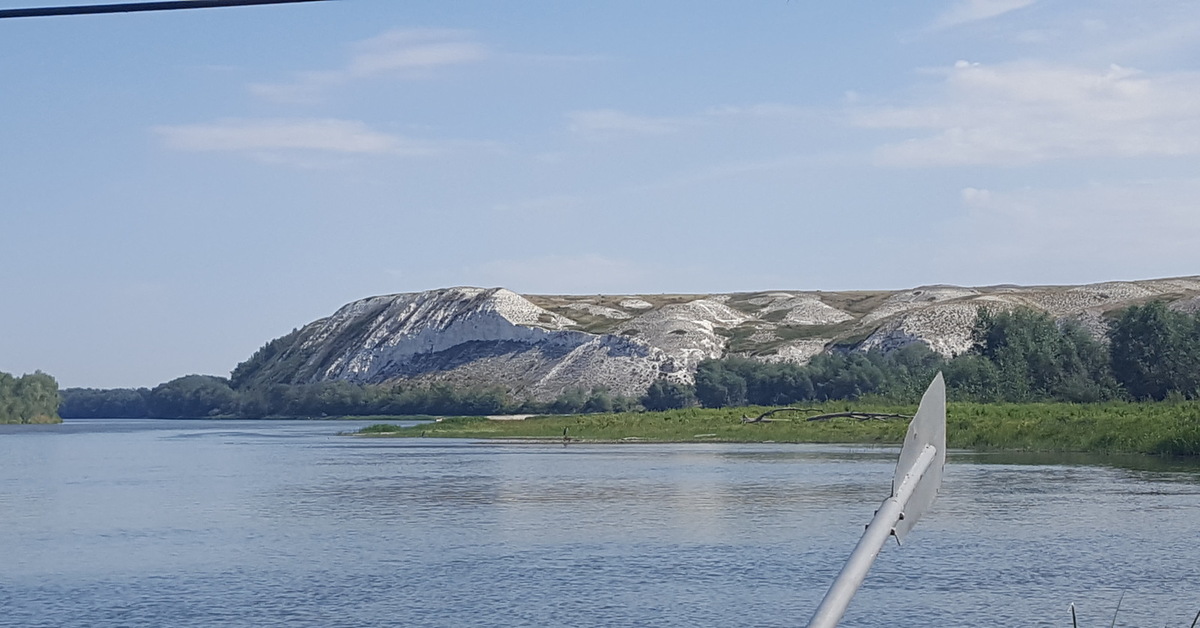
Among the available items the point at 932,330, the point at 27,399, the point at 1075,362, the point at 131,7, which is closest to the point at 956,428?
the point at 1075,362

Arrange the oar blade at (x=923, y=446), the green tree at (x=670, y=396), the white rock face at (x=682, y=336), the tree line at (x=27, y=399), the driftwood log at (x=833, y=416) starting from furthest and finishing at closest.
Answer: the white rock face at (x=682, y=336), the tree line at (x=27, y=399), the green tree at (x=670, y=396), the driftwood log at (x=833, y=416), the oar blade at (x=923, y=446)

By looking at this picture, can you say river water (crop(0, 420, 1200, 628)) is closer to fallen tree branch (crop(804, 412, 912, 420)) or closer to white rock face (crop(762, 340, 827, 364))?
fallen tree branch (crop(804, 412, 912, 420))

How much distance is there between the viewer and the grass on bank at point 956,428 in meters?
51.2

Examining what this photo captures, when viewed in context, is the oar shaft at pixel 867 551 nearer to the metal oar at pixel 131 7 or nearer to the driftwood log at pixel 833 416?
the metal oar at pixel 131 7

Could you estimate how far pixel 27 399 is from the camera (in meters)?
170

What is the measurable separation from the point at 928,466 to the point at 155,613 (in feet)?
53.8

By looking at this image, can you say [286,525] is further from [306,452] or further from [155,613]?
[306,452]

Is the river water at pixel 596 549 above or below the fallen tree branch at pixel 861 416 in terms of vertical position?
below

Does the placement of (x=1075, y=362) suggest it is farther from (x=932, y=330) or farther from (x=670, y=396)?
(x=932, y=330)

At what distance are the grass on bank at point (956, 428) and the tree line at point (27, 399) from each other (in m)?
82.2

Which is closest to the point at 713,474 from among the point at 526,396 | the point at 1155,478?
the point at 1155,478

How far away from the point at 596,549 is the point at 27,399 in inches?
6284

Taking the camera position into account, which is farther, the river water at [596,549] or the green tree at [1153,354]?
the green tree at [1153,354]

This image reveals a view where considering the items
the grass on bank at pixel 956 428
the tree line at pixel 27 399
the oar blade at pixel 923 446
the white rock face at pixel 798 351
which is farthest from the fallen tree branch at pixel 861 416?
the tree line at pixel 27 399
